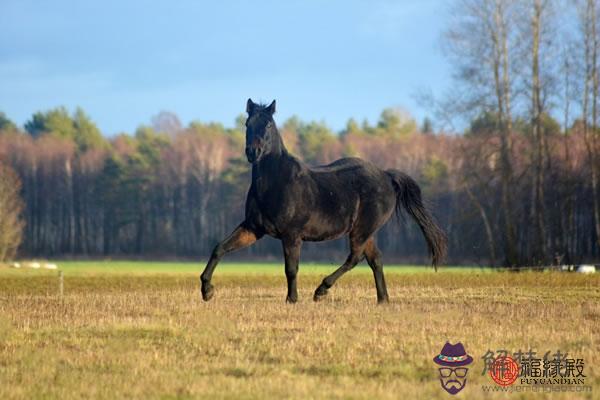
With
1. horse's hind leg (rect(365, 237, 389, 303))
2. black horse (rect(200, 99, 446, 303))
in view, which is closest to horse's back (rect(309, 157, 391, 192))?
black horse (rect(200, 99, 446, 303))

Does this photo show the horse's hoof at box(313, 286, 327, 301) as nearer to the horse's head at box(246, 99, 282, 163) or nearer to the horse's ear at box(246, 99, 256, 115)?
the horse's head at box(246, 99, 282, 163)

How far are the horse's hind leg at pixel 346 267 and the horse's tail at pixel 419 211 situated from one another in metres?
1.58

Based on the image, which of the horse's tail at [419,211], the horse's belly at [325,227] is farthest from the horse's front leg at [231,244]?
the horse's tail at [419,211]

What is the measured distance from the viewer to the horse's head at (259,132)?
44.8 ft

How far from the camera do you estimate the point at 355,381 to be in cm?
787

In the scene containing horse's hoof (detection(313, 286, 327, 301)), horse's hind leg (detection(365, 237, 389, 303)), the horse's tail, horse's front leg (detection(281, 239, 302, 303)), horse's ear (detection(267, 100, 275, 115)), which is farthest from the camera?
the horse's tail

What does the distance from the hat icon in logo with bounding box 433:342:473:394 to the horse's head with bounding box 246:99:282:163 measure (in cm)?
505

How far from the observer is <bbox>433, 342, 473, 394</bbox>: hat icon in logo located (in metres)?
7.74

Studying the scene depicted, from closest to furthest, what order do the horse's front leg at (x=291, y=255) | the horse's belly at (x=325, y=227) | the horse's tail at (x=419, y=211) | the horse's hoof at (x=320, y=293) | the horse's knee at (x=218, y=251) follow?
1. the horse's knee at (x=218, y=251)
2. the horse's front leg at (x=291, y=255)
3. the horse's belly at (x=325, y=227)
4. the horse's hoof at (x=320, y=293)
5. the horse's tail at (x=419, y=211)

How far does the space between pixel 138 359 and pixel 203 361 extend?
681 mm

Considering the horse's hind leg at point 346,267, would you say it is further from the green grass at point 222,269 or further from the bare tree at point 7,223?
the bare tree at point 7,223

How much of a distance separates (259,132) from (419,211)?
4.39 metres

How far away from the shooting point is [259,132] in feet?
45.4

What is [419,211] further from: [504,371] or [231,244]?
[504,371]
